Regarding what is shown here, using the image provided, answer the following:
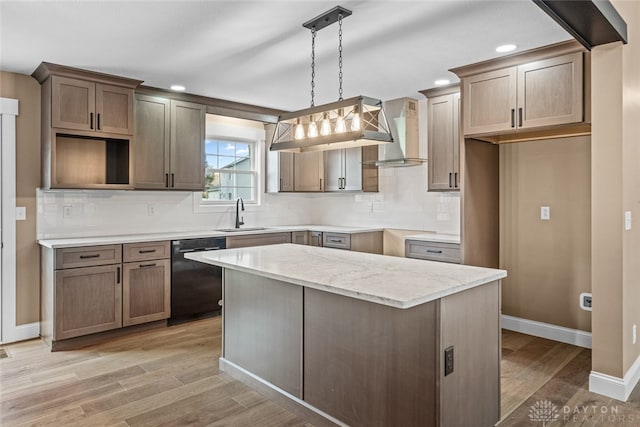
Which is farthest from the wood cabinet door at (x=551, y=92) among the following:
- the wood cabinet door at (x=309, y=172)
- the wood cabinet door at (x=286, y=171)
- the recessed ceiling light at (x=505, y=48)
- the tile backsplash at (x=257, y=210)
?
the wood cabinet door at (x=286, y=171)

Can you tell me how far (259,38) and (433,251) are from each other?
2.51 m

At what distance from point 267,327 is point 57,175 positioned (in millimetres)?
2659

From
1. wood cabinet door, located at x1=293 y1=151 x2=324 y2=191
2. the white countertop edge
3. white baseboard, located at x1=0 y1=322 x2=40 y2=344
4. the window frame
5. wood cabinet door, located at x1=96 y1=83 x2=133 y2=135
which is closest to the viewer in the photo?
the white countertop edge

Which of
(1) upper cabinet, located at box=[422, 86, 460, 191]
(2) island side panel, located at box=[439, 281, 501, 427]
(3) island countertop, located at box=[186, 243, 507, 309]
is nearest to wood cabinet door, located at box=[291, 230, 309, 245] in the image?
(1) upper cabinet, located at box=[422, 86, 460, 191]

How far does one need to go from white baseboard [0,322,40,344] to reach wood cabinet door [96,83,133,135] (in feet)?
6.30

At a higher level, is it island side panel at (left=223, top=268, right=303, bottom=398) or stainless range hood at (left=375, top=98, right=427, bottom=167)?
stainless range hood at (left=375, top=98, right=427, bottom=167)

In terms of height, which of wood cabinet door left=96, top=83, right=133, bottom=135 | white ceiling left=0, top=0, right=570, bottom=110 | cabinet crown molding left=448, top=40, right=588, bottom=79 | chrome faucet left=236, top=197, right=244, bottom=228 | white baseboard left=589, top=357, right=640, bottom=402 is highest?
white ceiling left=0, top=0, right=570, bottom=110

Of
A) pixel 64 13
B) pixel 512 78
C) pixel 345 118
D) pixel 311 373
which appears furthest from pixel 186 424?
pixel 512 78

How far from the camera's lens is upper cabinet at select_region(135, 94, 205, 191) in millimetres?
4270

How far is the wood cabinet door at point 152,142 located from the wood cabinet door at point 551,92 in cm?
339

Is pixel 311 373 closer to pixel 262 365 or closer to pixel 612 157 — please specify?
pixel 262 365

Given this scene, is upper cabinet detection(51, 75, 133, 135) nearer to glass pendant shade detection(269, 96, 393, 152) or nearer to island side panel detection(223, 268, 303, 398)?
glass pendant shade detection(269, 96, 393, 152)

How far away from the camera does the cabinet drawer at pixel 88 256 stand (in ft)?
11.6

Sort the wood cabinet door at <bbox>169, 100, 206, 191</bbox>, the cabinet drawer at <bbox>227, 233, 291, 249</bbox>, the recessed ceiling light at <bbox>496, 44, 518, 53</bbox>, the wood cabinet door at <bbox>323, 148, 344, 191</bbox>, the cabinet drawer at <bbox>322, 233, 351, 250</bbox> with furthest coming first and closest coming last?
the wood cabinet door at <bbox>323, 148, 344, 191</bbox> → the cabinet drawer at <bbox>322, 233, 351, 250</bbox> → the cabinet drawer at <bbox>227, 233, 291, 249</bbox> → the wood cabinet door at <bbox>169, 100, 206, 191</bbox> → the recessed ceiling light at <bbox>496, 44, 518, 53</bbox>
